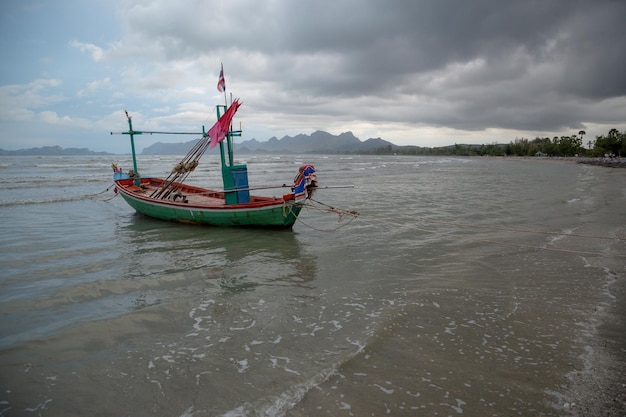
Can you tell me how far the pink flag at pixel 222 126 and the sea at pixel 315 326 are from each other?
403 cm

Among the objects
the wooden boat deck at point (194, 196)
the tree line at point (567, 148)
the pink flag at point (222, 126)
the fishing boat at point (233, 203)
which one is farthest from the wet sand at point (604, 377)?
the tree line at point (567, 148)

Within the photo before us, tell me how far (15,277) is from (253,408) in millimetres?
8302

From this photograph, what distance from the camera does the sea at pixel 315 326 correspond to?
4.26m

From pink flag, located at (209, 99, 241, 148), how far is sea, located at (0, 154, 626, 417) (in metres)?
4.03

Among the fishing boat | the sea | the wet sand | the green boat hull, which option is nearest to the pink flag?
the fishing boat

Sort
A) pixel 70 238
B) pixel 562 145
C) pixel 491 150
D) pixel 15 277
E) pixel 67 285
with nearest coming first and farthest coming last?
pixel 67 285
pixel 15 277
pixel 70 238
pixel 562 145
pixel 491 150

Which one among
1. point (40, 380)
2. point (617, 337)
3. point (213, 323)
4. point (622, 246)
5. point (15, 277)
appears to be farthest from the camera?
point (622, 246)

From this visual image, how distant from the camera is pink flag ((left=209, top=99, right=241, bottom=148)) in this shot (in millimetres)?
13234

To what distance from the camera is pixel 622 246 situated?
1059cm

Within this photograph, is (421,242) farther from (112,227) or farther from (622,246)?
(112,227)

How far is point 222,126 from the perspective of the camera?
13516mm

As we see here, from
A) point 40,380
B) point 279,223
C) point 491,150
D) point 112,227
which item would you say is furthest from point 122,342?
point 491,150

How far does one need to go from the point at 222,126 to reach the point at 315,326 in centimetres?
985

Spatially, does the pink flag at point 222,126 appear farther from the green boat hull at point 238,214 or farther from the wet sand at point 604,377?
the wet sand at point 604,377
